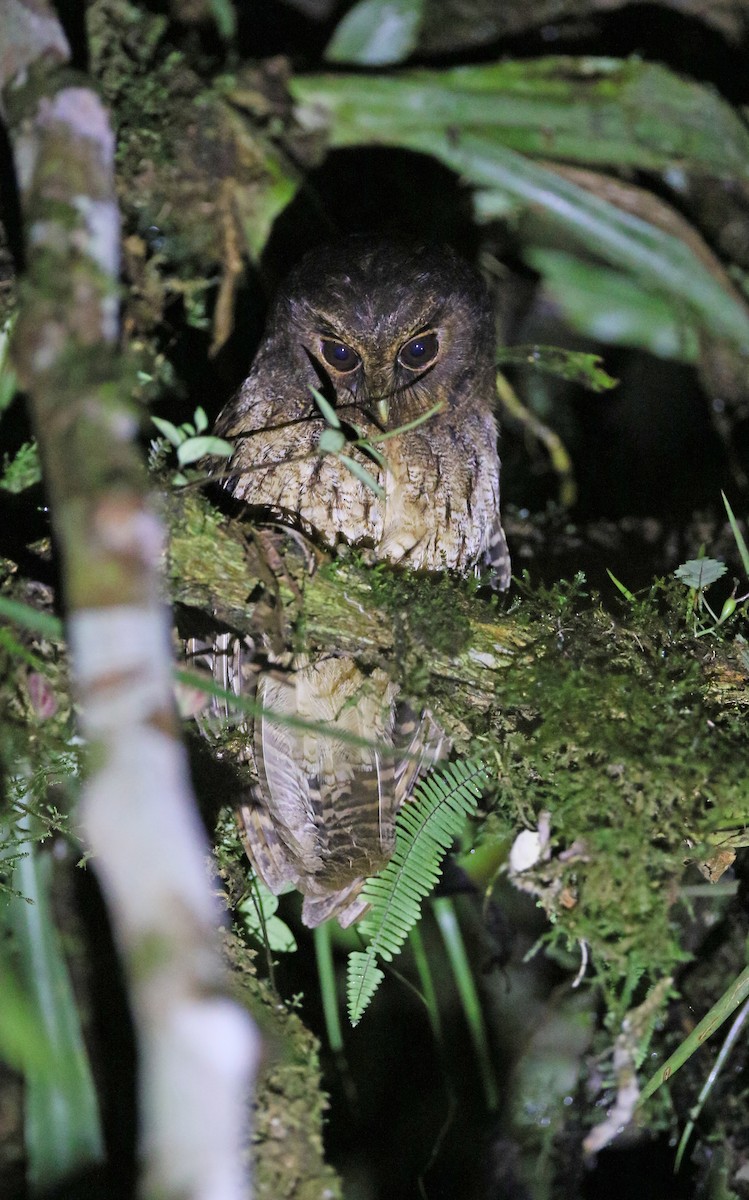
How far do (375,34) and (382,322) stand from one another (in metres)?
1.12

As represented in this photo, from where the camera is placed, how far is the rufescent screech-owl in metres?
2.33

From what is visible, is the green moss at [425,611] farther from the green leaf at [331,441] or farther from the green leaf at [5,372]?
the green leaf at [5,372]

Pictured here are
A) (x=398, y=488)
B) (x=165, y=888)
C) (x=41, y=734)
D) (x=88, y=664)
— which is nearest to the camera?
(x=165, y=888)

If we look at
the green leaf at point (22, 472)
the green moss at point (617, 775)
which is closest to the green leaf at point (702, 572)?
the green moss at point (617, 775)

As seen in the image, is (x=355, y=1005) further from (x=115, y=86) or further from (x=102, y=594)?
(x=115, y=86)

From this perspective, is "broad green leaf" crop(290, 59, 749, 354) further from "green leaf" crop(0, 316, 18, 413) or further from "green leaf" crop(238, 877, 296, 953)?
"green leaf" crop(238, 877, 296, 953)

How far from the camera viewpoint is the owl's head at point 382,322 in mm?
2383

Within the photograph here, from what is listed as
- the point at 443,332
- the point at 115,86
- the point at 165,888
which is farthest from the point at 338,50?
the point at 165,888

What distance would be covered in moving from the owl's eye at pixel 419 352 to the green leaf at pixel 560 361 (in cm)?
50

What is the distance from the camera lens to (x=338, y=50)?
2.83 metres

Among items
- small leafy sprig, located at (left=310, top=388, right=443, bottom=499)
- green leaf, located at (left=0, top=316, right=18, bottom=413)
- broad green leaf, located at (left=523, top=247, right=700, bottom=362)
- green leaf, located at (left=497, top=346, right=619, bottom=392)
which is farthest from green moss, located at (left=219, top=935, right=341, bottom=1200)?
broad green leaf, located at (left=523, top=247, right=700, bottom=362)

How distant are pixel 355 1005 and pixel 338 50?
8.78 ft

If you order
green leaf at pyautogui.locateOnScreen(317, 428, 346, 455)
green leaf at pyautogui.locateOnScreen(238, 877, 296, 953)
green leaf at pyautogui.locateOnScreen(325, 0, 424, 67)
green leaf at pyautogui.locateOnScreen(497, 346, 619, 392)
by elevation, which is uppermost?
green leaf at pyautogui.locateOnScreen(325, 0, 424, 67)

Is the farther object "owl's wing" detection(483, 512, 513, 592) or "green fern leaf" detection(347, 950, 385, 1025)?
"owl's wing" detection(483, 512, 513, 592)
